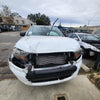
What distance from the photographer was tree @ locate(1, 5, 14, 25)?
87.7 feet

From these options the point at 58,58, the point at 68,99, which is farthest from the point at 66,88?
the point at 58,58

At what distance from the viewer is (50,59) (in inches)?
55.1

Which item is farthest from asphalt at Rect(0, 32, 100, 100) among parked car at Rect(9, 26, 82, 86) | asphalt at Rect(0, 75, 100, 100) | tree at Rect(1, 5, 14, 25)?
tree at Rect(1, 5, 14, 25)

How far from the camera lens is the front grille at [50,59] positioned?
134 cm

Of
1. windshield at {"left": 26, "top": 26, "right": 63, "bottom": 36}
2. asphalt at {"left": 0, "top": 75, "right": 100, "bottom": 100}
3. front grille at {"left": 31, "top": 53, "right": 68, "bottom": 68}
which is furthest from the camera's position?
windshield at {"left": 26, "top": 26, "right": 63, "bottom": 36}

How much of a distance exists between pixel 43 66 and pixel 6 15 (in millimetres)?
33741

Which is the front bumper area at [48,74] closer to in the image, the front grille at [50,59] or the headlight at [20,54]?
the front grille at [50,59]

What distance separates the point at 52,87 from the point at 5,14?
33.7 meters

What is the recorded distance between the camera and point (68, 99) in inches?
60.7

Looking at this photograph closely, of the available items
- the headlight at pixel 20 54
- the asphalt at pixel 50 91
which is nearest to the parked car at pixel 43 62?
the headlight at pixel 20 54

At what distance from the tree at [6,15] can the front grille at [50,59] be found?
33.4 metres

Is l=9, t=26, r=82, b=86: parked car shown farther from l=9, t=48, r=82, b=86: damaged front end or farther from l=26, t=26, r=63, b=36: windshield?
l=26, t=26, r=63, b=36: windshield

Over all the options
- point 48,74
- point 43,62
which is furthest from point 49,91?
point 43,62

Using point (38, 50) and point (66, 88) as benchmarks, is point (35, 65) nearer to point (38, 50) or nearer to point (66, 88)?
point (38, 50)
